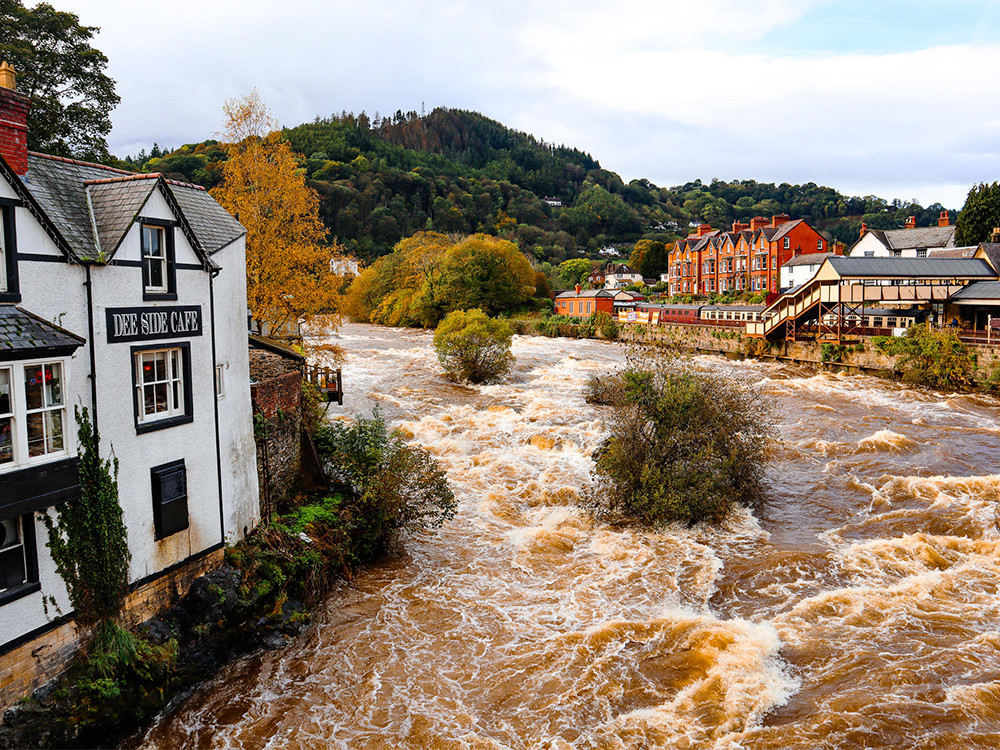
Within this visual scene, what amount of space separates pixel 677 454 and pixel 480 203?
5362 inches

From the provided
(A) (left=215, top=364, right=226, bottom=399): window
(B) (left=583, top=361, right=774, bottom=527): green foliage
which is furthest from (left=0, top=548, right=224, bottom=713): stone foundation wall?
(B) (left=583, top=361, right=774, bottom=527): green foliage

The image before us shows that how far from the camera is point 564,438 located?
25000 millimetres

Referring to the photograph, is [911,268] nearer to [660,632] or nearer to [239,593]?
[660,632]

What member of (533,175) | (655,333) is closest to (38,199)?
(655,333)

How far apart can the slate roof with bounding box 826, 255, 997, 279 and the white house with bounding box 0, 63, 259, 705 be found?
122 ft

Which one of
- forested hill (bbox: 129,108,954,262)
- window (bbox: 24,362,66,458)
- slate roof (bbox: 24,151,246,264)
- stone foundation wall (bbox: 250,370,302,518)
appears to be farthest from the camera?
forested hill (bbox: 129,108,954,262)

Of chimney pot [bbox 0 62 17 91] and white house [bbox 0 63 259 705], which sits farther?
chimney pot [bbox 0 62 17 91]

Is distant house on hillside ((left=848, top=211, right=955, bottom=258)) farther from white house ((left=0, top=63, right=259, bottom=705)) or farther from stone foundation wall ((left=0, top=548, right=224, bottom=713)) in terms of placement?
stone foundation wall ((left=0, top=548, right=224, bottom=713))

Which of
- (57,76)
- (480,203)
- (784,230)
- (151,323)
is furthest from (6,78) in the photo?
(480,203)

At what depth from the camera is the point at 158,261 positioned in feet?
37.1

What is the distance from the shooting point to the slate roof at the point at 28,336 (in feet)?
27.6

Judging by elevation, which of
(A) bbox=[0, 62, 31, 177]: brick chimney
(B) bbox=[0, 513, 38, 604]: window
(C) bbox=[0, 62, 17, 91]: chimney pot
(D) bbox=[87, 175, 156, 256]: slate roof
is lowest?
(B) bbox=[0, 513, 38, 604]: window

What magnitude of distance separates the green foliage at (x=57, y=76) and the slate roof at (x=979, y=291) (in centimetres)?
4504

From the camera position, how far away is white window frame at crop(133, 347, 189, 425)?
10.8 meters
